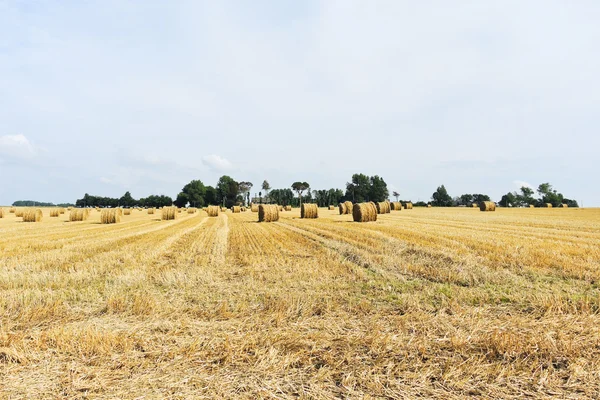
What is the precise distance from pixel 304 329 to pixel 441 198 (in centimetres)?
11949

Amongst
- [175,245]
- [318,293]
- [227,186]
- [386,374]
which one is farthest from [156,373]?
[227,186]

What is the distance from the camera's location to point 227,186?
135375mm

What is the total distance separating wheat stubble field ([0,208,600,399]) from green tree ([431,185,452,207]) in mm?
109634

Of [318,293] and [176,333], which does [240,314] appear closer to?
[176,333]

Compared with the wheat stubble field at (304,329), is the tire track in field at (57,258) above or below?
above

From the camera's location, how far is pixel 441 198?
112812mm

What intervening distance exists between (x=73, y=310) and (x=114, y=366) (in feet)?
7.39

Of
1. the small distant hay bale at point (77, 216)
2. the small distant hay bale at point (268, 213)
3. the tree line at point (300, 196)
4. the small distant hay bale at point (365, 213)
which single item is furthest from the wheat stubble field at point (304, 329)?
the tree line at point (300, 196)

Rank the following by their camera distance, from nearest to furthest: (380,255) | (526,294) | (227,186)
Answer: (526,294) < (380,255) < (227,186)

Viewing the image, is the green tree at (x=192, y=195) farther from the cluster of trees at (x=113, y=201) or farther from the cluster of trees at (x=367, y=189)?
the cluster of trees at (x=367, y=189)

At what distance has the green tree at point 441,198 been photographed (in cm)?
10951

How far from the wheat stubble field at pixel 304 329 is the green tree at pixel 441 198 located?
10963cm

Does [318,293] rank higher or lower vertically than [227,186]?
lower

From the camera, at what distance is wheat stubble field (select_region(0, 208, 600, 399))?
292cm
